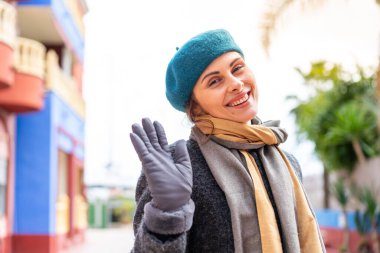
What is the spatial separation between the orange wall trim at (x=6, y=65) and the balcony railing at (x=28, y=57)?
57 centimetres

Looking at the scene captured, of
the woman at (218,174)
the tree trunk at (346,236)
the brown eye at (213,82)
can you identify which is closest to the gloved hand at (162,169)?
→ the woman at (218,174)

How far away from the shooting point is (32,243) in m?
11.0

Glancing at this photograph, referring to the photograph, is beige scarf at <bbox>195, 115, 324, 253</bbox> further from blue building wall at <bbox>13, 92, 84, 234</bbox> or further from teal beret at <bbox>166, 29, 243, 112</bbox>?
blue building wall at <bbox>13, 92, 84, 234</bbox>

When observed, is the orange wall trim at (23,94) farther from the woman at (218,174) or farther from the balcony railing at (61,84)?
the woman at (218,174)

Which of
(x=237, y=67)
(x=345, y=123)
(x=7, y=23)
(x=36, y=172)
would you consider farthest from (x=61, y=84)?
(x=237, y=67)

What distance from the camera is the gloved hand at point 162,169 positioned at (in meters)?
1.53

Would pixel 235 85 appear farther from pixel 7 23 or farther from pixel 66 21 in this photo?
pixel 66 21

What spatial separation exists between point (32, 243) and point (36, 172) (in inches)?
52.3

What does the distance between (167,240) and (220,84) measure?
0.53m

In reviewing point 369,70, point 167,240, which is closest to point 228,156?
point 167,240

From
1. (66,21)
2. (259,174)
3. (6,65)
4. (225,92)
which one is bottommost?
(259,174)

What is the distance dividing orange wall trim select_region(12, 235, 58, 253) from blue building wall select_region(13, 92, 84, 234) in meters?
0.10

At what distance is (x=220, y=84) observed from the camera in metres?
1.82

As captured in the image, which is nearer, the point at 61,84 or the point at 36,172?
the point at 36,172
